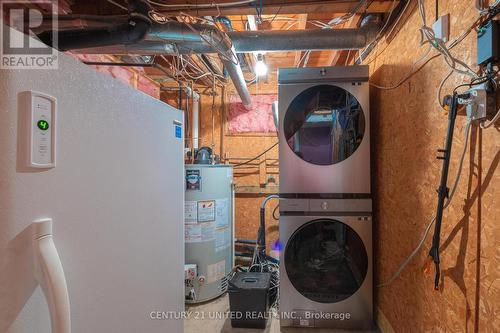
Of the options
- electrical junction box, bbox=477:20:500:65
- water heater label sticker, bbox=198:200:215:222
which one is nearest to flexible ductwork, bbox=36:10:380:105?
electrical junction box, bbox=477:20:500:65

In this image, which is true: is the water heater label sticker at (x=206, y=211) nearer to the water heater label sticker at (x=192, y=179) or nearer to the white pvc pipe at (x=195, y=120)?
the water heater label sticker at (x=192, y=179)

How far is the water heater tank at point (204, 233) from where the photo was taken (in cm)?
230

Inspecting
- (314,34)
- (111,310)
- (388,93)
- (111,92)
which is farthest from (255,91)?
(111,310)

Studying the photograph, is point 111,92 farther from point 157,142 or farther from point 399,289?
point 399,289

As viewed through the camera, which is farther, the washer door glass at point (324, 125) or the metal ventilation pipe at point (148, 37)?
the washer door glass at point (324, 125)

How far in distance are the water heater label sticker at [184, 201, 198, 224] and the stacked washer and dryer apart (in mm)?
855

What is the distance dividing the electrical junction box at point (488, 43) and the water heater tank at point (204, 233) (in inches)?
77.0

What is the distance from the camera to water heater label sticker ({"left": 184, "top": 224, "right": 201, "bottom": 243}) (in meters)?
2.31

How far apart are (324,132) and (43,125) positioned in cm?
165

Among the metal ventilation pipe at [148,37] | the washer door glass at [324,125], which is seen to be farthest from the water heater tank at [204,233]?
the metal ventilation pipe at [148,37]

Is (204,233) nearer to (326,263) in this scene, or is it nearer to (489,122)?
(326,263)

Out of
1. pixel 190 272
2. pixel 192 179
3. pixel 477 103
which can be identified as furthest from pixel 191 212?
pixel 477 103

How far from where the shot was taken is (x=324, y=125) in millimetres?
1867

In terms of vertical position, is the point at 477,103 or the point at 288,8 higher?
the point at 288,8
